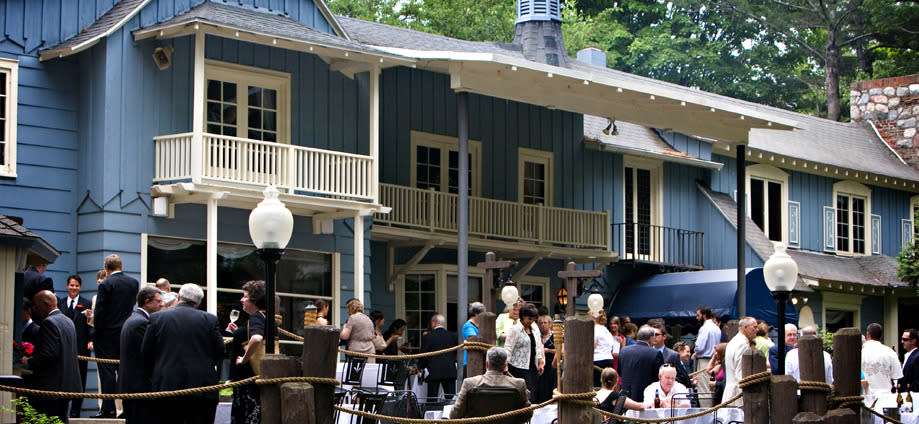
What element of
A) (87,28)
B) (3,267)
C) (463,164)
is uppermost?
(87,28)

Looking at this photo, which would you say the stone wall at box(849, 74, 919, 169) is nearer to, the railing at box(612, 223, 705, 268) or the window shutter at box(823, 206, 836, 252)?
the window shutter at box(823, 206, 836, 252)

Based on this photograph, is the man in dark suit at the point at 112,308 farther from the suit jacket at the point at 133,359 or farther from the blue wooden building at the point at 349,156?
the blue wooden building at the point at 349,156

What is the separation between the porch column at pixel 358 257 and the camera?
2148 cm

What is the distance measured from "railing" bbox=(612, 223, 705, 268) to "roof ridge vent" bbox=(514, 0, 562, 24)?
487cm

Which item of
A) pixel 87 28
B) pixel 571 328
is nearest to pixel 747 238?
pixel 87 28

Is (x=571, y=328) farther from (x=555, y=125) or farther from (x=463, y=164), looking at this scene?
(x=555, y=125)

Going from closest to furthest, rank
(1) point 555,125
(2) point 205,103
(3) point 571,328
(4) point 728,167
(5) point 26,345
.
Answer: (3) point 571,328, (5) point 26,345, (2) point 205,103, (1) point 555,125, (4) point 728,167

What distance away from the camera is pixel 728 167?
3108 cm

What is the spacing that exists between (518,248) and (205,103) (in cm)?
724

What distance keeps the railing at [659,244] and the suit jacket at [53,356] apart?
59.1 feet

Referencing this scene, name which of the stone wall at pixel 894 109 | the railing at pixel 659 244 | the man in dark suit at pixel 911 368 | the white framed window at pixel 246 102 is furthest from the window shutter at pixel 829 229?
the white framed window at pixel 246 102

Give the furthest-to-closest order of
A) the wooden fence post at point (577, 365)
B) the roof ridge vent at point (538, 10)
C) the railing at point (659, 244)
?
the roof ridge vent at point (538, 10)
the railing at point (659, 244)
the wooden fence post at point (577, 365)

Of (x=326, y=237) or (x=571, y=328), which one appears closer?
(x=571, y=328)

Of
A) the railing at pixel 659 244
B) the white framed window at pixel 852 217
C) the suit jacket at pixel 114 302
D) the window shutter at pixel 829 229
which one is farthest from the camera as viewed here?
the white framed window at pixel 852 217
